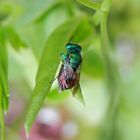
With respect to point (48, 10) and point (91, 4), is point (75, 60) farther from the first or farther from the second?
point (48, 10)

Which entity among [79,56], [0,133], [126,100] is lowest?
[0,133]

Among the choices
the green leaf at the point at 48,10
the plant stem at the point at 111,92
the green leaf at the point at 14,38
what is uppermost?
the plant stem at the point at 111,92

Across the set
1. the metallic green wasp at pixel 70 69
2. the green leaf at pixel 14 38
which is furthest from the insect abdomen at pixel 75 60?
the green leaf at pixel 14 38

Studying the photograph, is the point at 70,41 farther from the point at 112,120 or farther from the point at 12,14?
the point at 112,120

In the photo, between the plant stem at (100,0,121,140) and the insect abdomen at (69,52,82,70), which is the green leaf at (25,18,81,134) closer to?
the insect abdomen at (69,52,82,70)

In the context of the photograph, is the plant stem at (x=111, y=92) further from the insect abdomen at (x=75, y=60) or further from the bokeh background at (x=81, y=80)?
the insect abdomen at (x=75, y=60)

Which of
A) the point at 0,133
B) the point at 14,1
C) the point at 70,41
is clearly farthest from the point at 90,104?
the point at 0,133

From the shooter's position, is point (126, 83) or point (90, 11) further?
point (126, 83)
